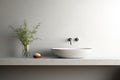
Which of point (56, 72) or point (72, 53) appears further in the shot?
point (56, 72)

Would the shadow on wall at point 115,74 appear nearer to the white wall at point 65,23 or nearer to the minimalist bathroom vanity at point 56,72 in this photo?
the minimalist bathroom vanity at point 56,72

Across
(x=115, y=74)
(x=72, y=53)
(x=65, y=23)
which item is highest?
(x=65, y=23)

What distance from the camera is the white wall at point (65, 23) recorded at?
2104 mm

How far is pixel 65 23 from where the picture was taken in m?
2.14

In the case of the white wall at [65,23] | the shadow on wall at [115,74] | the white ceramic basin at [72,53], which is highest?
the white wall at [65,23]

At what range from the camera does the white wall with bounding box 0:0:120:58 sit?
2.10m

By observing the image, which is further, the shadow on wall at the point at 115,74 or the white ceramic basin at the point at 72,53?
the shadow on wall at the point at 115,74

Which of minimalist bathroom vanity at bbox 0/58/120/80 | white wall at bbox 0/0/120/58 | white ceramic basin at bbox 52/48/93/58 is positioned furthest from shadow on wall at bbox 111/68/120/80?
white ceramic basin at bbox 52/48/93/58

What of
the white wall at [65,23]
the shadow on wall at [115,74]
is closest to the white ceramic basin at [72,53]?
the white wall at [65,23]

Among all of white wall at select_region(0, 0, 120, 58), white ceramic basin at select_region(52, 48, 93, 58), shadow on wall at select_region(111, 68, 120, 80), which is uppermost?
white wall at select_region(0, 0, 120, 58)

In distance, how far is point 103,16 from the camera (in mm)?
2160

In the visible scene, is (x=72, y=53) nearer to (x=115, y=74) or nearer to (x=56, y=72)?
(x=56, y=72)

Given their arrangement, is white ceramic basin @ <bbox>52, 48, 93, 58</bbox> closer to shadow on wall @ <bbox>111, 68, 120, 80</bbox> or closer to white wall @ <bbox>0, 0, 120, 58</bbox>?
white wall @ <bbox>0, 0, 120, 58</bbox>

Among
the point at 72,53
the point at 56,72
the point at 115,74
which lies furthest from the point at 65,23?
the point at 115,74
